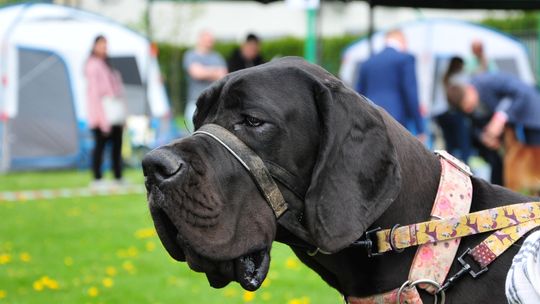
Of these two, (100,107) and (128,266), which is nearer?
(128,266)

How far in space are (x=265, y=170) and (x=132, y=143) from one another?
15040 millimetres

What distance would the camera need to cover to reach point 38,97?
16.7 meters

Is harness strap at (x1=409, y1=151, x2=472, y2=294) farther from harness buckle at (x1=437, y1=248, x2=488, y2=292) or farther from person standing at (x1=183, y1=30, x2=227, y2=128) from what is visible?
person standing at (x1=183, y1=30, x2=227, y2=128)

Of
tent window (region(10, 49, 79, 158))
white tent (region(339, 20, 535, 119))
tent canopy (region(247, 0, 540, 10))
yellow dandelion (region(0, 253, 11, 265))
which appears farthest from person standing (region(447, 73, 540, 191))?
tent window (region(10, 49, 79, 158))

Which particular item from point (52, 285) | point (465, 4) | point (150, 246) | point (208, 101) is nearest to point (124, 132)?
point (150, 246)

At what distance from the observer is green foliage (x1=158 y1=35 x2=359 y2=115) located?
2998 centimetres

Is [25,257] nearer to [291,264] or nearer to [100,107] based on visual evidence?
[291,264]

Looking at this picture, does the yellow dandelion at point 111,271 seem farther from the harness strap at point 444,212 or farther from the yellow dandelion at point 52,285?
the harness strap at point 444,212

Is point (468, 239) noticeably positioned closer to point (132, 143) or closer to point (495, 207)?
point (495, 207)

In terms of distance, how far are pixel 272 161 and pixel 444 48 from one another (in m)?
17.1

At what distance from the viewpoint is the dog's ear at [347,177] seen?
8.43 feet

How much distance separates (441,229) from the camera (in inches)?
106

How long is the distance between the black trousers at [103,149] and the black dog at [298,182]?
35.3 ft

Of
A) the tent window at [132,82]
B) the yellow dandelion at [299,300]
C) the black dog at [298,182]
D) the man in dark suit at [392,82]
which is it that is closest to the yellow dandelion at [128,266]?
the yellow dandelion at [299,300]
